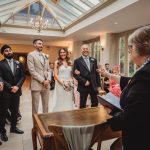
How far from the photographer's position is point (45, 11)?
10.2m

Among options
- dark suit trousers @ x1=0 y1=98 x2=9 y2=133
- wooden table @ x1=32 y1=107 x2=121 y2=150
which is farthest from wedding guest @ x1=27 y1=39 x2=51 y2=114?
wooden table @ x1=32 y1=107 x2=121 y2=150

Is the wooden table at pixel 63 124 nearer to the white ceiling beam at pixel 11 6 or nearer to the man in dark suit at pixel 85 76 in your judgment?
the man in dark suit at pixel 85 76

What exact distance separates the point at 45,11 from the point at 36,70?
7.41 m

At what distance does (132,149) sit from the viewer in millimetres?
1177

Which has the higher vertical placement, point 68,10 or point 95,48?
point 68,10

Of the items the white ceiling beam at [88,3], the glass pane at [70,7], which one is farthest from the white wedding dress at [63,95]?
the glass pane at [70,7]

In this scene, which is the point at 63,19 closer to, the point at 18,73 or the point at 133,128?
the point at 18,73

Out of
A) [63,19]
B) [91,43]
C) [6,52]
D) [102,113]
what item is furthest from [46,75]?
[91,43]

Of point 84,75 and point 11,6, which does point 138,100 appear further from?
point 11,6

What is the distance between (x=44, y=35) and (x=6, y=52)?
8.18 meters

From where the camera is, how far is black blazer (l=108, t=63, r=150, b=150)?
3.54 feet

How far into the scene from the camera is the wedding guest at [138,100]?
42.6 inches

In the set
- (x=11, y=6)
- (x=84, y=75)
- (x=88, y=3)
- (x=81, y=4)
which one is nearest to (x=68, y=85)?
(x=84, y=75)

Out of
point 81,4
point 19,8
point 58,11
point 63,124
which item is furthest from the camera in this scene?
point 58,11
